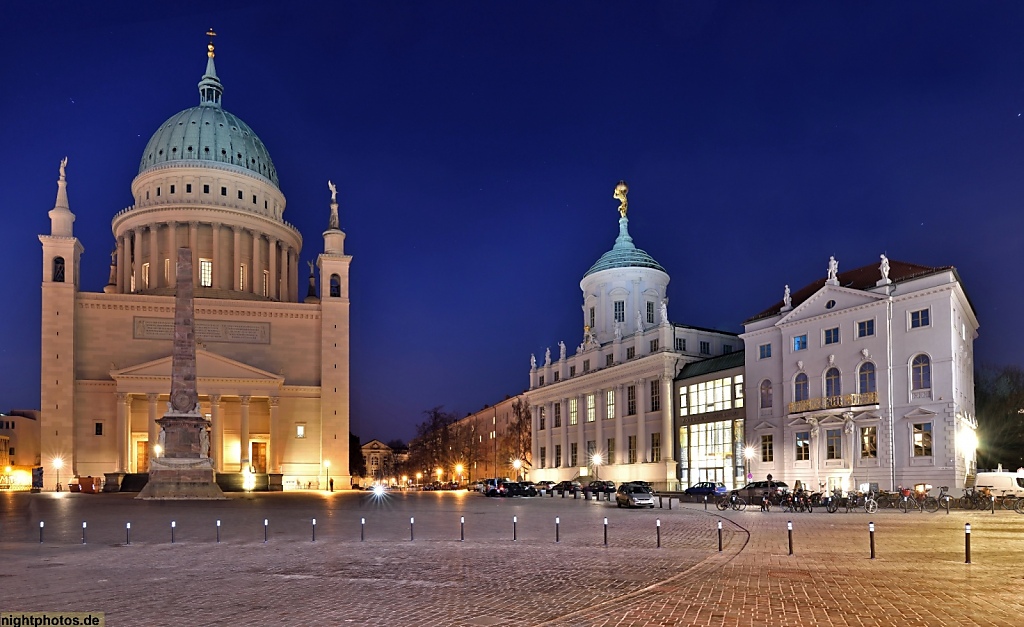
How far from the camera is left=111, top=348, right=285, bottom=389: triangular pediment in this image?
8700 cm

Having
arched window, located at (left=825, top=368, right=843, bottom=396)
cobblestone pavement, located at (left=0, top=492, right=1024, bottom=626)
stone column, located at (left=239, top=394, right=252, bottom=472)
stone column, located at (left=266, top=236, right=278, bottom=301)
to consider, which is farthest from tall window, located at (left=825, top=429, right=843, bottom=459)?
stone column, located at (left=266, top=236, right=278, bottom=301)

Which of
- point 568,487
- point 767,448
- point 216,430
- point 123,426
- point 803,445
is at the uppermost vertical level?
point 123,426

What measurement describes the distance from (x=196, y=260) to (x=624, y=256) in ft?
168

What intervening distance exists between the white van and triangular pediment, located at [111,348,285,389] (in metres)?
66.9

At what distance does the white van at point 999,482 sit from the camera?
49.0 m

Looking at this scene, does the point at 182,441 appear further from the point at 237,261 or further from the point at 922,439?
the point at 237,261

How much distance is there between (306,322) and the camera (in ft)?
331

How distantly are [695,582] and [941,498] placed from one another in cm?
3295

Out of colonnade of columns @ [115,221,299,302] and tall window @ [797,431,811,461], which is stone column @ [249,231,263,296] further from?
tall window @ [797,431,811,461]

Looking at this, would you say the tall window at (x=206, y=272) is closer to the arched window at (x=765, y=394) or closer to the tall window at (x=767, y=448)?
the arched window at (x=765, y=394)

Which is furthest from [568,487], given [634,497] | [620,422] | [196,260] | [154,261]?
[154,261]

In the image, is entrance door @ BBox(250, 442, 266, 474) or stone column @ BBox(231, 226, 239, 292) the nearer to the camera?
entrance door @ BBox(250, 442, 266, 474)

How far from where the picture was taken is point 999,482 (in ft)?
166

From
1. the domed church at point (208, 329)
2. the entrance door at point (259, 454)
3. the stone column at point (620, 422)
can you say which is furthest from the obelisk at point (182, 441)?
the entrance door at point (259, 454)
